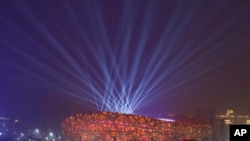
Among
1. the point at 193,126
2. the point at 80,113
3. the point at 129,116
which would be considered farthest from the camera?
the point at 193,126

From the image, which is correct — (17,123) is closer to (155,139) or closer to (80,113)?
(80,113)

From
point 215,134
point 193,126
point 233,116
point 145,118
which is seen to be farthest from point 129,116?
point 233,116

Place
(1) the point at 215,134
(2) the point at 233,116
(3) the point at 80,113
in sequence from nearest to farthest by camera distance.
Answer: (3) the point at 80,113 → (1) the point at 215,134 → (2) the point at 233,116

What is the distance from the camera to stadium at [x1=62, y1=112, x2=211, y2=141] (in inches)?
2404

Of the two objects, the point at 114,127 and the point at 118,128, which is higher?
the point at 114,127

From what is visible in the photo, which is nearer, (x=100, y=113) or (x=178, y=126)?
(x=100, y=113)

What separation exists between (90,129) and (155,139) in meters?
12.3

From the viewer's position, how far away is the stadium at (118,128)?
61062 millimetres

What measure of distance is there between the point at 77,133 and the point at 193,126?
80.8 ft

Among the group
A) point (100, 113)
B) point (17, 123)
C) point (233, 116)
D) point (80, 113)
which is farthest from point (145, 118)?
point (233, 116)

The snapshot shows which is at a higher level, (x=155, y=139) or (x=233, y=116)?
(x=233, y=116)

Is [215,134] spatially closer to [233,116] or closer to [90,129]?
[90,129]

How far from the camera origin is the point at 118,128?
62625mm

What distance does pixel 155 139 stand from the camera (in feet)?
213
